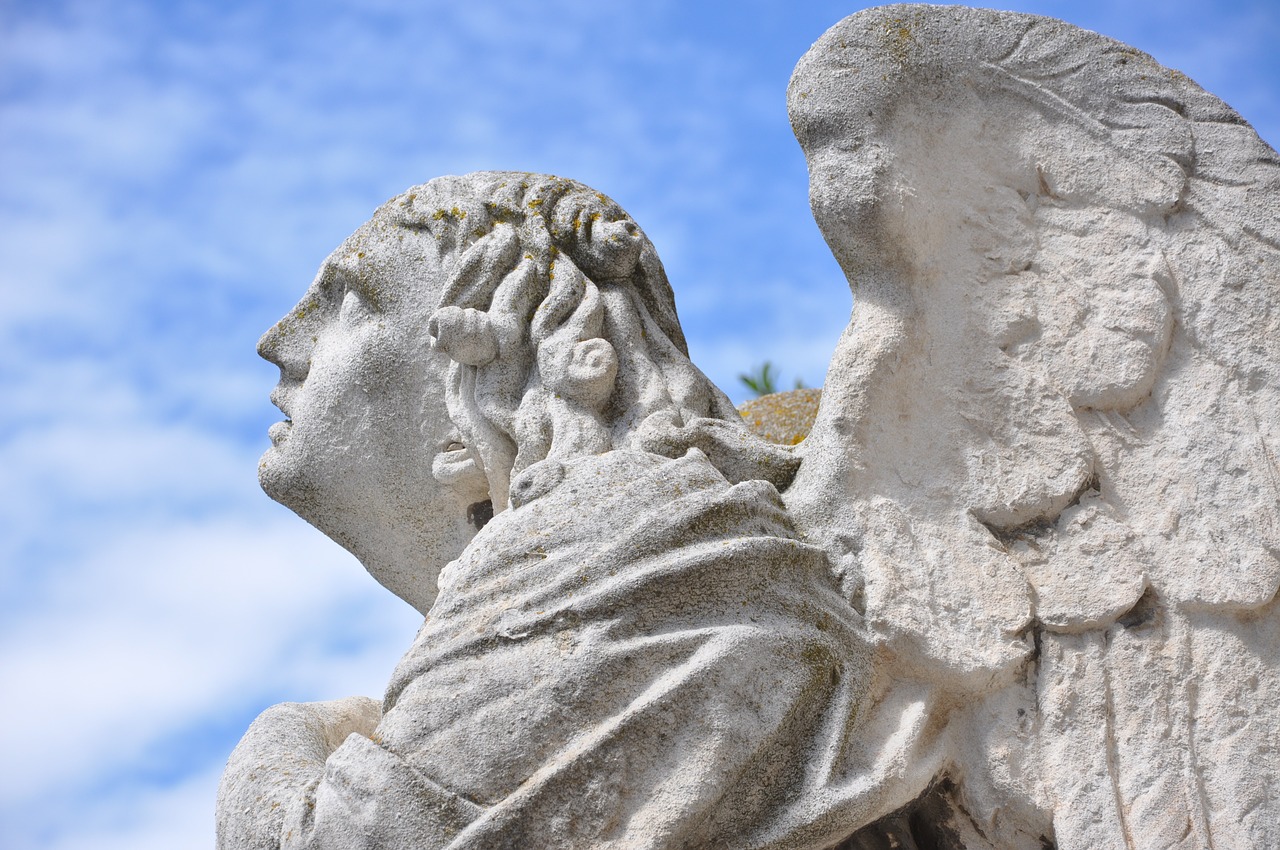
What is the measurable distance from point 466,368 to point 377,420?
27 centimetres

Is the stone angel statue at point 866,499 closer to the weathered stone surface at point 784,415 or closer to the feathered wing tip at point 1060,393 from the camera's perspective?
the feathered wing tip at point 1060,393

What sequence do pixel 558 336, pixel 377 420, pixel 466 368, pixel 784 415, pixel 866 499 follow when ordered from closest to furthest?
pixel 866 499, pixel 558 336, pixel 466 368, pixel 377 420, pixel 784 415

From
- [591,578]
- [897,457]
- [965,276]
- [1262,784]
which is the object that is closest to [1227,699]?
[1262,784]

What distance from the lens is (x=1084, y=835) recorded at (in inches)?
118

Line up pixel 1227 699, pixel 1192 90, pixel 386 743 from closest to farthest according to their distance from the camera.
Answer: pixel 386 743 < pixel 1227 699 < pixel 1192 90

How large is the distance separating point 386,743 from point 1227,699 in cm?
160

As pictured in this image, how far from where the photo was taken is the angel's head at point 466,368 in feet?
11.5

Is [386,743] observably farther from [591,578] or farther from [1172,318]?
[1172,318]

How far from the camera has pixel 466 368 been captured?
366cm

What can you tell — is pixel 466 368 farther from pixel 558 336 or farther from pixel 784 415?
pixel 784 415

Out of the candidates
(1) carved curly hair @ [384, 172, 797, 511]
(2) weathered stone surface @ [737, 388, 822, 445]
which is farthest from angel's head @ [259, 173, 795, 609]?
(2) weathered stone surface @ [737, 388, 822, 445]

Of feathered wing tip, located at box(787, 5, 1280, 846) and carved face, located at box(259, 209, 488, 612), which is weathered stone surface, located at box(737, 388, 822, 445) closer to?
carved face, located at box(259, 209, 488, 612)

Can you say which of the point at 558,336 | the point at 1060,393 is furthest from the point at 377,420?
the point at 1060,393

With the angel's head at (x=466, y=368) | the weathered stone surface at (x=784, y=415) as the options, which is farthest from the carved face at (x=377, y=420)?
the weathered stone surface at (x=784, y=415)
